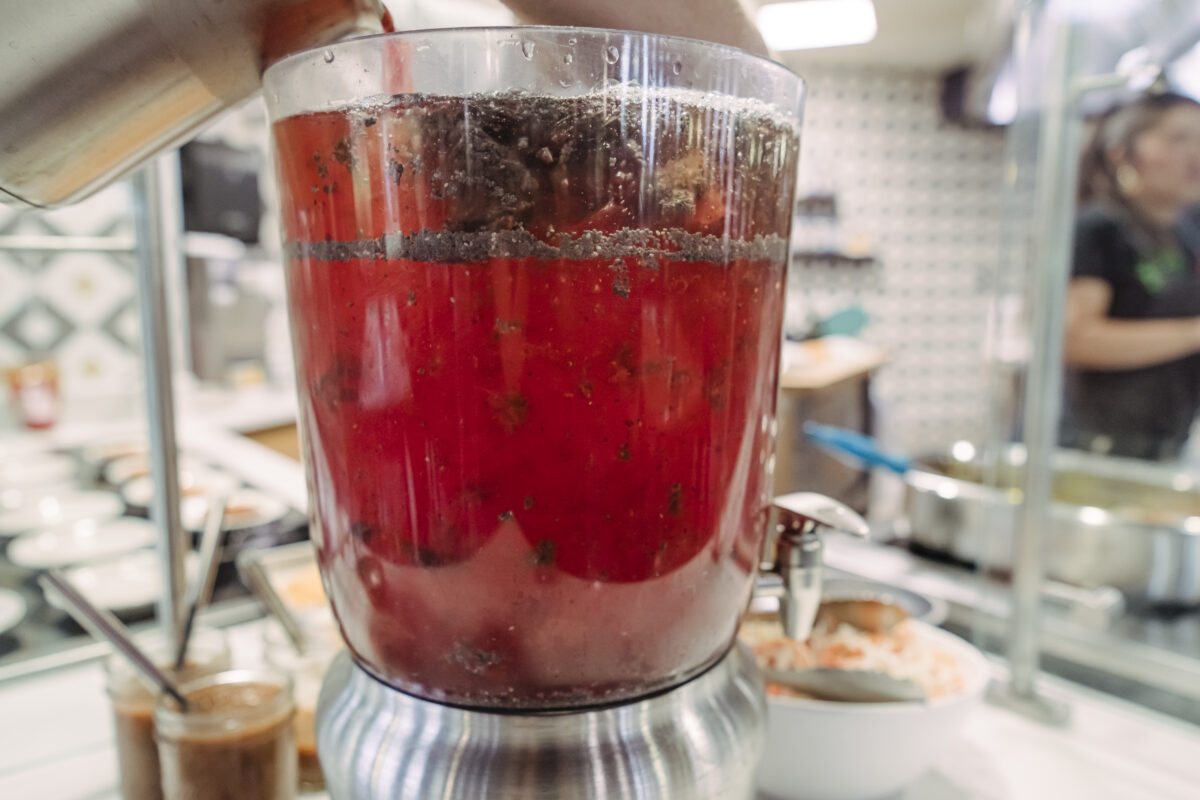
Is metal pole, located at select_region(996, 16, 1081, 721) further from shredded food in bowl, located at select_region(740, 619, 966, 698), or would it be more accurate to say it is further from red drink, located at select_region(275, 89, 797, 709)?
red drink, located at select_region(275, 89, 797, 709)

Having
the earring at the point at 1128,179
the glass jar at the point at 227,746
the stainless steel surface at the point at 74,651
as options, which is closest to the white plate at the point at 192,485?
the stainless steel surface at the point at 74,651

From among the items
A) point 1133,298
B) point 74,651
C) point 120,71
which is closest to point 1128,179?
point 1133,298

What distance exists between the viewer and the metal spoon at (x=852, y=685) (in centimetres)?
60

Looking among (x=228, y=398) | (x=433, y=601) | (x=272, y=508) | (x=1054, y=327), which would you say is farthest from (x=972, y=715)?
(x=228, y=398)

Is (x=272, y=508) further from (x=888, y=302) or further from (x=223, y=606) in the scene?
(x=888, y=302)

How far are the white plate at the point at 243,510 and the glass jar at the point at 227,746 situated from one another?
2.76 ft

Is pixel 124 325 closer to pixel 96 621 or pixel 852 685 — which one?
pixel 96 621

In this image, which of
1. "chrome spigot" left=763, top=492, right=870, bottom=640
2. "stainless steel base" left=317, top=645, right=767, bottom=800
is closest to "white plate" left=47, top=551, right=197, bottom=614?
"stainless steel base" left=317, top=645, right=767, bottom=800

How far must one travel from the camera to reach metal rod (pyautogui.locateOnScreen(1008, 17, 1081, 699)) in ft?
2.50

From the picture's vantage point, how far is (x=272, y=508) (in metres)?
1.50

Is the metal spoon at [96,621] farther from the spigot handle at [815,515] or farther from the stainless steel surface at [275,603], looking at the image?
the spigot handle at [815,515]

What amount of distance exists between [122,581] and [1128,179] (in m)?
2.10

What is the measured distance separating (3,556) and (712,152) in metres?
1.32

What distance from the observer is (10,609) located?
975 mm
